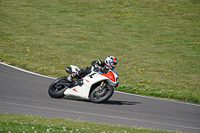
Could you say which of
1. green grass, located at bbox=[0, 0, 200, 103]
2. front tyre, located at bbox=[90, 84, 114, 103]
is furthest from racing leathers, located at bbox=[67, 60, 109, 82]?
green grass, located at bbox=[0, 0, 200, 103]

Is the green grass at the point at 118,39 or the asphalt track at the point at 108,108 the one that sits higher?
the green grass at the point at 118,39

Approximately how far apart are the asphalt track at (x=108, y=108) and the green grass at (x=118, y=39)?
6.12ft

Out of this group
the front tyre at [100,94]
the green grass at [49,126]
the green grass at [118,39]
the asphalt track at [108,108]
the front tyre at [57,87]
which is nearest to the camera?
the green grass at [49,126]

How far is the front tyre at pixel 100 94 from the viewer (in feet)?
31.5

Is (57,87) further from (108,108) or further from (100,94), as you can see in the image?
(108,108)

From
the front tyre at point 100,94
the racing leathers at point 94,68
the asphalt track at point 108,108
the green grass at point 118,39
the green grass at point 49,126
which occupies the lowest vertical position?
the green grass at point 49,126

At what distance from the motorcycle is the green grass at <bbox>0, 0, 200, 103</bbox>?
337 cm

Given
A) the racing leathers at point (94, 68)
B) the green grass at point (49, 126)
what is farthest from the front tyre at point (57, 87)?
the green grass at point (49, 126)

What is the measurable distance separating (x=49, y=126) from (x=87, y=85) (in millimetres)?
3506

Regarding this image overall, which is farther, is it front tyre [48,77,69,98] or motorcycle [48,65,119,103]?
front tyre [48,77,69,98]

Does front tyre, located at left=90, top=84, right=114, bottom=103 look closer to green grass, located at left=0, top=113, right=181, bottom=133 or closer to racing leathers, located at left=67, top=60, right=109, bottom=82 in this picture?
racing leathers, located at left=67, top=60, right=109, bottom=82

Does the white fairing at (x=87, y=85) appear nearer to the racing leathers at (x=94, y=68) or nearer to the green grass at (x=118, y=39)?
the racing leathers at (x=94, y=68)

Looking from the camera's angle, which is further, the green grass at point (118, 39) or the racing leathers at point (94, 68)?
the green grass at point (118, 39)

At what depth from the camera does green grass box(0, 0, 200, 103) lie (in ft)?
51.7
